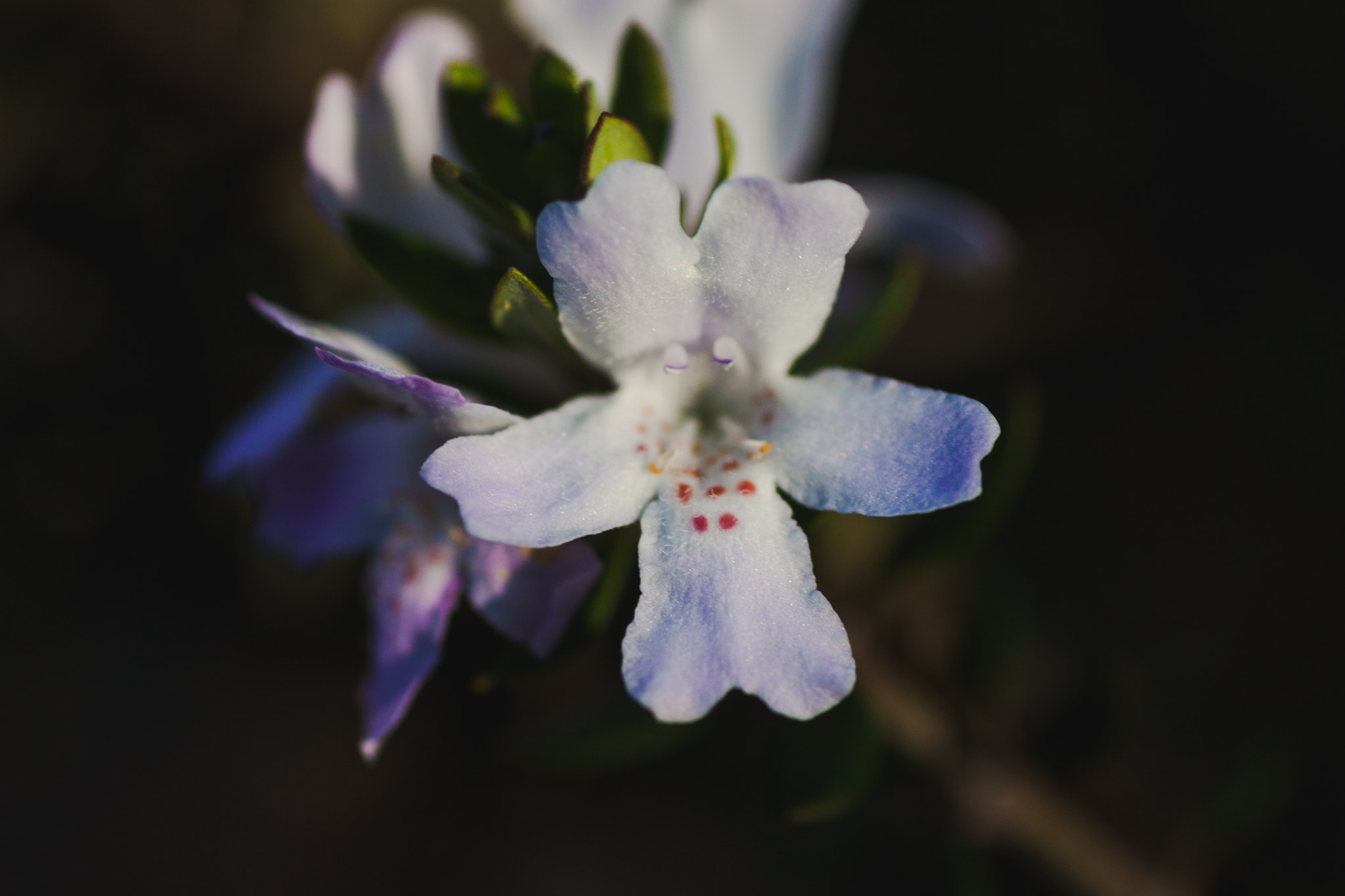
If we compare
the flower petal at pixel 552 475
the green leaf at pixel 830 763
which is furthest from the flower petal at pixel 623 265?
the green leaf at pixel 830 763

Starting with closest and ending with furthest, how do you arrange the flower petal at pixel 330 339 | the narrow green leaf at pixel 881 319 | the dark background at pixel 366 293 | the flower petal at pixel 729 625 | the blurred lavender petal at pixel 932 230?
1. the flower petal at pixel 729 625
2. the flower petal at pixel 330 339
3. the narrow green leaf at pixel 881 319
4. the blurred lavender petal at pixel 932 230
5. the dark background at pixel 366 293

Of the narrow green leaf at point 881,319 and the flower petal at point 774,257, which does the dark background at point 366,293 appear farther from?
the flower petal at point 774,257

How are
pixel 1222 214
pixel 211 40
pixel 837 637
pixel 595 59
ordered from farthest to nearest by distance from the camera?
pixel 211 40 → pixel 1222 214 → pixel 595 59 → pixel 837 637

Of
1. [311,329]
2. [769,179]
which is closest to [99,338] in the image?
[311,329]

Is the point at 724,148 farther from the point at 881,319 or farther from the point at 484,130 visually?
the point at 881,319

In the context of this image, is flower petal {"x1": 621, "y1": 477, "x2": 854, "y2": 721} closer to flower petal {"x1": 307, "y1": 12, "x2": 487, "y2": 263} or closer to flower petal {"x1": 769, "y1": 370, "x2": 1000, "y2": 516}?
flower petal {"x1": 769, "y1": 370, "x2": 1000, "y2": 516}

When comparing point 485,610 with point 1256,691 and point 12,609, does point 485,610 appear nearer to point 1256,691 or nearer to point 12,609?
point 1256,691

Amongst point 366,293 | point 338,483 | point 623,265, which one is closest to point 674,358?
point 623,265
